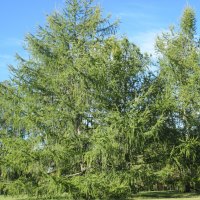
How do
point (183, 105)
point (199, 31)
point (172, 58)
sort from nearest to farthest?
point (183, 105) < point (172, 58) < point (199, 31)

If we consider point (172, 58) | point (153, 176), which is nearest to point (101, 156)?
point (153, 176)

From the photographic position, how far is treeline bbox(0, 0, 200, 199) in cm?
1468

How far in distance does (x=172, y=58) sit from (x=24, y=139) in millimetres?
10099

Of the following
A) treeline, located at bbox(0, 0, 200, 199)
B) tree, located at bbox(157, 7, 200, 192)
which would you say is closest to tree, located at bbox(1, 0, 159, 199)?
treeline, located at bbox(0, 0, 200, 199)

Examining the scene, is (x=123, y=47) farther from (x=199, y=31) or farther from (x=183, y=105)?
(x=199, y=31)

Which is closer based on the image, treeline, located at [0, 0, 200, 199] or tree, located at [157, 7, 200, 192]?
treeline, located at [0, 0, 200, 199]

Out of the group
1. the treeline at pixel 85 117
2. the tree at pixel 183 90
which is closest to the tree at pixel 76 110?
the treeline at pixel 85 117

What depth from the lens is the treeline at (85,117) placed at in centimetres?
1468

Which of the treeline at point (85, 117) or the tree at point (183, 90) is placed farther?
the tree at point (183, 90)

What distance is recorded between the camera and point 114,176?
48.6ft

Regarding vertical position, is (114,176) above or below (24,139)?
below

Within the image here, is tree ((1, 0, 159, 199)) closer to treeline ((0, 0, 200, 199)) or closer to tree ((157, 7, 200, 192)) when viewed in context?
treeline ((0, 0, 200, 199))

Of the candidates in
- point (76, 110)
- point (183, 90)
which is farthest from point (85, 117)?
point (183, 90)

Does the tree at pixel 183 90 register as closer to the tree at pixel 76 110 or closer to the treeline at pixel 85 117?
the treeline at pixel 85 117
